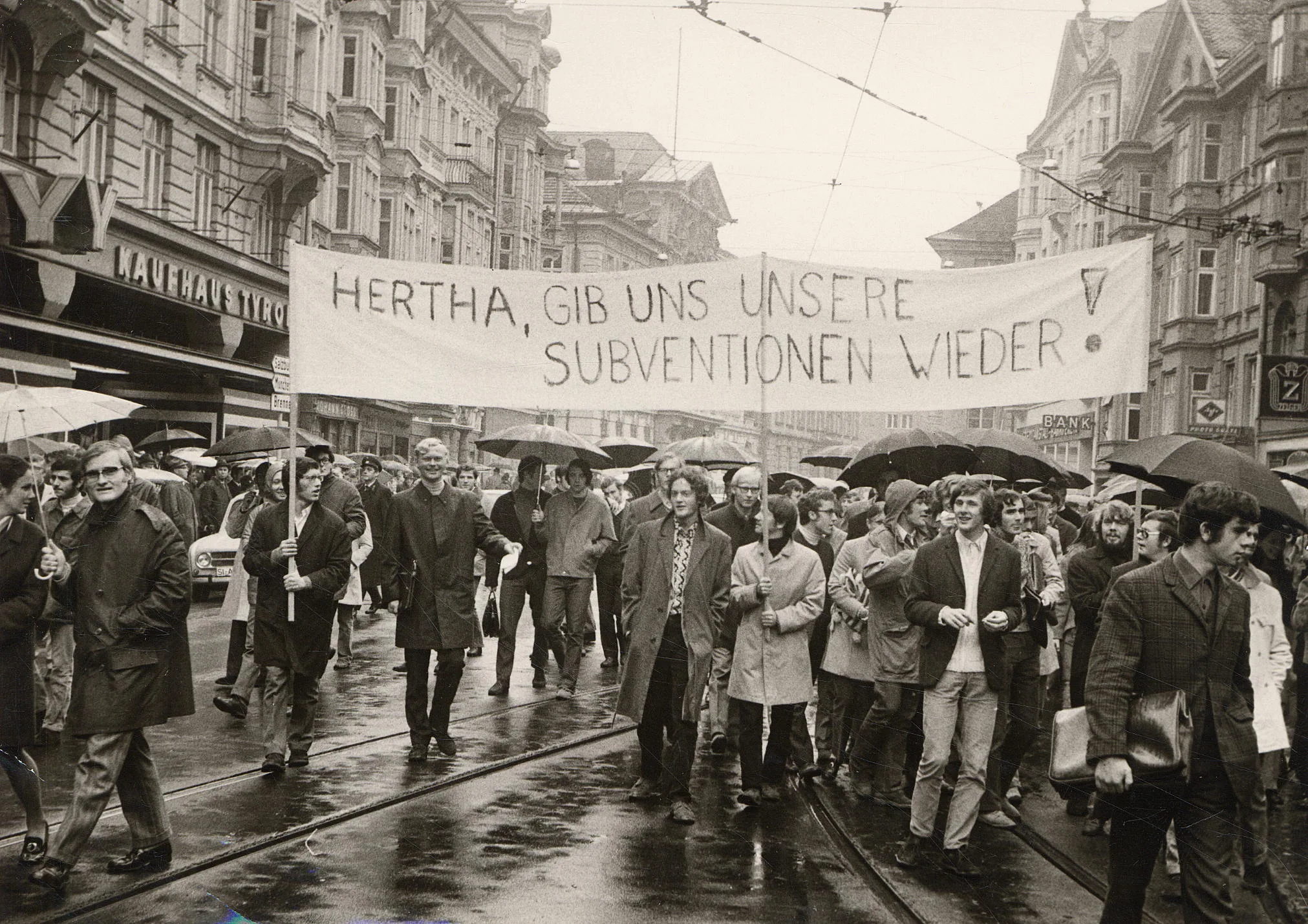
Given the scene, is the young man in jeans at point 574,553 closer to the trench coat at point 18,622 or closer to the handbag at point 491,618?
the handbag at point 491,618

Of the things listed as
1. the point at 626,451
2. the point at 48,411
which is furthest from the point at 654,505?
the point at 626,451

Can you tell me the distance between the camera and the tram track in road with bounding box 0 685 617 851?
7.22 m

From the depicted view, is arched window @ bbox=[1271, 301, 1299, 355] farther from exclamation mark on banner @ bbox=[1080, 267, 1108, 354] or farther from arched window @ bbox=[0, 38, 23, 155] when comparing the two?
exclamation mark on banner @ bbox=[1080, 267, 1108, 354]

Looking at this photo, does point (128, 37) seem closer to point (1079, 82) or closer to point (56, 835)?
point (56, 835)

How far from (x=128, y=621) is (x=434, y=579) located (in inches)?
122

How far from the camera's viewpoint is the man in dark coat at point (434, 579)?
938 centimetres

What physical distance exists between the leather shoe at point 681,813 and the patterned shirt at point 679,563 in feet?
3.40

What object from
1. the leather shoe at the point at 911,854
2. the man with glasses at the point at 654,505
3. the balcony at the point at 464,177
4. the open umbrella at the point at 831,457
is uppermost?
the balcony at the point at 464,177

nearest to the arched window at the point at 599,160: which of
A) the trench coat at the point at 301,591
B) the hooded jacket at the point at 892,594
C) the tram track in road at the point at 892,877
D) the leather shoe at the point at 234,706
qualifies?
the leather shoe at the point at 234,706

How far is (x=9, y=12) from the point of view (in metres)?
21.3

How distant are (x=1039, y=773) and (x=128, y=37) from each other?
2192 cm

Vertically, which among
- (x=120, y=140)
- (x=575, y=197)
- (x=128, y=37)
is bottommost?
(x=120, y=140)

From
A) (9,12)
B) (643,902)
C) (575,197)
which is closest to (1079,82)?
(575,197)

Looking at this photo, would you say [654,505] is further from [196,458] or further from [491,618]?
[196,458]
